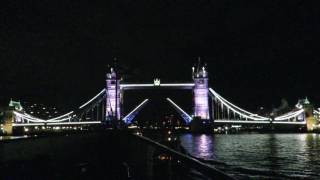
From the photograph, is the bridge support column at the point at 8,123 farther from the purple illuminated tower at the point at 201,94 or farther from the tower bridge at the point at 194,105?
the purple illuminated tower at the point at 201,94

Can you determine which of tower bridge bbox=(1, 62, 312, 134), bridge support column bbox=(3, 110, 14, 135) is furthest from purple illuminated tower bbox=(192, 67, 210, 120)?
bridge support column bbox=(3, 110, 14, 135)

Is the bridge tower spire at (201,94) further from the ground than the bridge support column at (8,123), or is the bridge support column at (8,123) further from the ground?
the bridge tower spire at (201,94)

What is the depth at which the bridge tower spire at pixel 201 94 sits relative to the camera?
4756 inches

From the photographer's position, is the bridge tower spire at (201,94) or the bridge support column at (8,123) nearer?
the bridge support column at (8,123)

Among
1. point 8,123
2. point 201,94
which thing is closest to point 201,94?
point 201,94

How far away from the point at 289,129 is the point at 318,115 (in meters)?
9.23

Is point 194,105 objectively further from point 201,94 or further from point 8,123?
point 8,123

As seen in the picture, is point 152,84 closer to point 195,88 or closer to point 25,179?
point 195,88

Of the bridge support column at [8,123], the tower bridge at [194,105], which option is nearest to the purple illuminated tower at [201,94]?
the tower bridge at [194,105]

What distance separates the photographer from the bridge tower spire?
121m

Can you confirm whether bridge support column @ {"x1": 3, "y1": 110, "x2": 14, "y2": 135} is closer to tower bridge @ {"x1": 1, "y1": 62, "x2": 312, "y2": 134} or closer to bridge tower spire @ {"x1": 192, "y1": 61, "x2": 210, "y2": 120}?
tower bridge @ {"x1": 1, "y1": 62, "x2": 312, "y2": 134}

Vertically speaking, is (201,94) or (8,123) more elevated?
(201,94)

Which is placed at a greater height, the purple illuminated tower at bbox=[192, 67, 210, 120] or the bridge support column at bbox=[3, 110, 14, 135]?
the purple illuminated tower at bbox=[192, 67, 210, 120]

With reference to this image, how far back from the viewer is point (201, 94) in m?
126
